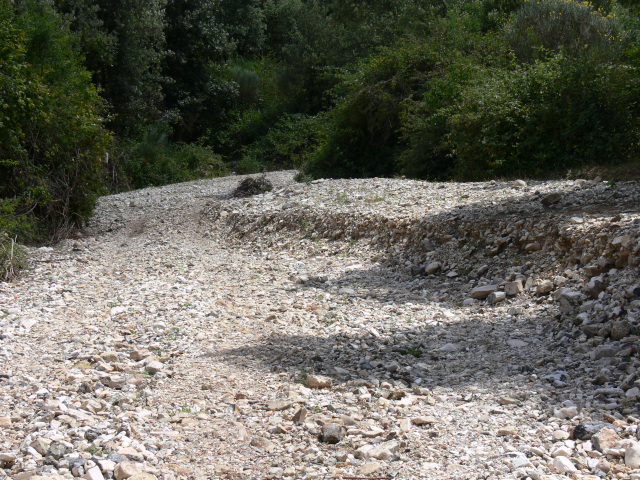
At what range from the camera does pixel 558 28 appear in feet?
47.8

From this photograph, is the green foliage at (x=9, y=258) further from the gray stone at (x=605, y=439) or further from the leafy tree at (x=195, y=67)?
the leafy tree at (x=195, y=67)

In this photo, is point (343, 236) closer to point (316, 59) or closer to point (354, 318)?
point (354, 318)

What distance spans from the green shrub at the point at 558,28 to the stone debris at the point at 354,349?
7.17m

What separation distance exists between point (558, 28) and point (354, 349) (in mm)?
12960

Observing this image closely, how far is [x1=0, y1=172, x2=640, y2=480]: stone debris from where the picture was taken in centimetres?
305

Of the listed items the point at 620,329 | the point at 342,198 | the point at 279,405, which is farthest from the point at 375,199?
the point at 279,405

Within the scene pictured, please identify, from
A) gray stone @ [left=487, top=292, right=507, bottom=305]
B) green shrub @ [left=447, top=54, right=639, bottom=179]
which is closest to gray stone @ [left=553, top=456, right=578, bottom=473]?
gray stone @ [left=487, top=292, right=507, bottom=305]

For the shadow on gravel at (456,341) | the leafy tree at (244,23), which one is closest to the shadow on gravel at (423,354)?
the shadow on gravel at (456,341)

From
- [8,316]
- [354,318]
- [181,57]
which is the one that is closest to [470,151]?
[354,318]

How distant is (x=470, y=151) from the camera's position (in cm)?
1133

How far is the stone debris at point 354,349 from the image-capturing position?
305 centimetres

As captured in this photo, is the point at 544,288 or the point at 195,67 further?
the point at 195,67

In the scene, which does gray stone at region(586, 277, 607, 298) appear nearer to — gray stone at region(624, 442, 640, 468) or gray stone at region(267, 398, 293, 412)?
gray stone at region(624, 442, 640, 468)

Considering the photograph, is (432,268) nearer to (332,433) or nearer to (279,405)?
(279,405)
